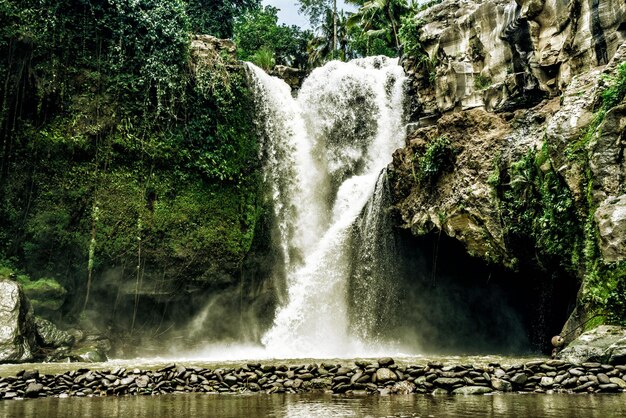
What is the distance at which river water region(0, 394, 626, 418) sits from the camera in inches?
228

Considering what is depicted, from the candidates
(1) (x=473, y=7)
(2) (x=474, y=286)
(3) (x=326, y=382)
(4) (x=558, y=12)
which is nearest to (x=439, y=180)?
(2) (x=474, y=286)

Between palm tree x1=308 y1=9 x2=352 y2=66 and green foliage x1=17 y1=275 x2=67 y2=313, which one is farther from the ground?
palm tree x1=308 y1=9 x2=352 y2=66

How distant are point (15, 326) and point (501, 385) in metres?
10.5

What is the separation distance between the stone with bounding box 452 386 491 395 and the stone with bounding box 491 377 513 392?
180 mm

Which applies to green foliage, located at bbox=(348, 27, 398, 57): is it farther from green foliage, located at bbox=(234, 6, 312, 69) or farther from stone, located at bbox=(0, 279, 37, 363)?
stone, located at bbox=(0, 279, 37, 363)

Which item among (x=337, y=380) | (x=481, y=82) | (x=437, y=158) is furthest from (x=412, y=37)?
(x=337, y=380)

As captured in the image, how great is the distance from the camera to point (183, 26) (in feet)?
59.2

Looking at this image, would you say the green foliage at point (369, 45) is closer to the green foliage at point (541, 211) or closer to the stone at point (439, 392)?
the green foliage at point (541, 211)

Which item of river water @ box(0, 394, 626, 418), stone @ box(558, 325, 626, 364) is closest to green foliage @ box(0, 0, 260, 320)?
river water @ box(0, 394, 626, 418)

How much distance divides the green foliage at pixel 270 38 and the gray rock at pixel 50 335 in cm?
1993

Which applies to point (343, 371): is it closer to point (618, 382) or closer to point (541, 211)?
point (618, 382)


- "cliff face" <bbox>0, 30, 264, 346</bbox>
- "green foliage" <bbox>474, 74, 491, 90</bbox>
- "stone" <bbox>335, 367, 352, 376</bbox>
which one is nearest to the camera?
"stone" <bbox>335, 367, 352, 376</bbox>

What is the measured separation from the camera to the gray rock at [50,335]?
43.6ft

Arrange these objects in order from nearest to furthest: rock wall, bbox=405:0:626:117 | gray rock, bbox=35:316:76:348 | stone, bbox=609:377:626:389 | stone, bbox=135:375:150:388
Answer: stone, bbox=609:377:626:389, stone, bbox=135:375:150:388, gray rock, bbox=35:316:76:348, rock wall, bbox=405:0:626:117
